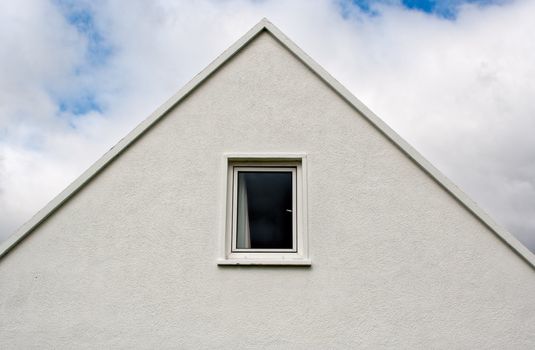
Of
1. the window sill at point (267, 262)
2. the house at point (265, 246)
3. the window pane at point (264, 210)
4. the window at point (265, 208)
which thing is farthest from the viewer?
the window pane at point (264, 210)

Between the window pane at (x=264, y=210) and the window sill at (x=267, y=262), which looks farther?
the window pane at (x=264, y=210)

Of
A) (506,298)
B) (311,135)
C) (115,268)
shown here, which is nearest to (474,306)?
(506,298)

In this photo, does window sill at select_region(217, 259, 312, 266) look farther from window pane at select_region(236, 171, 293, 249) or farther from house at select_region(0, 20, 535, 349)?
window pane at select_region(236, 171, 293, 249)

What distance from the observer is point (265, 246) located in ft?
17.7

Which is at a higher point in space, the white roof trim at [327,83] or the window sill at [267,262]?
the white roof trim at [327,83]

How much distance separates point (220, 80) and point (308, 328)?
324 cm

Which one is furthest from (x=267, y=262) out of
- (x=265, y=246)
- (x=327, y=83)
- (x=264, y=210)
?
(x=327, y=83)

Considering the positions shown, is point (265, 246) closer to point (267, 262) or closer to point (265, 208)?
point (267, 262)

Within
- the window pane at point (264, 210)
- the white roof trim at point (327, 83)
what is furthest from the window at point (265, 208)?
the white roof trim at point (327, 83)

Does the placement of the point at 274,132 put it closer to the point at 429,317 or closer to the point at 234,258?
the point at 234,258

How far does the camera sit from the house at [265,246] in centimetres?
488

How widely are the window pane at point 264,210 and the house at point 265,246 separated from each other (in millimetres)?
18

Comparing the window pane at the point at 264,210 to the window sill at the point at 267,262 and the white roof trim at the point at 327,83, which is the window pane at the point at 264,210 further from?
the white roof trim at the point at 327,83

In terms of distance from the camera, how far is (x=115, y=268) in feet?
16.6
